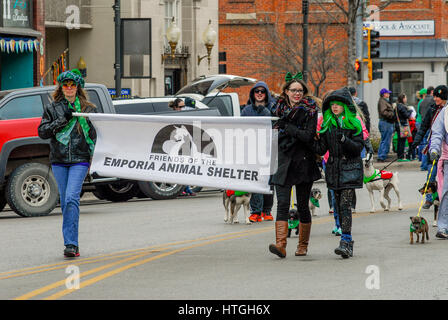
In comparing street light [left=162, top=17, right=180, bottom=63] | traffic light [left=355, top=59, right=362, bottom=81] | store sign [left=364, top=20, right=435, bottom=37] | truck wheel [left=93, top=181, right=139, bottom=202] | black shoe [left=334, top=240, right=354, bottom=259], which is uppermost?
store sign [left=364, top=20, right=435, bottom=37]

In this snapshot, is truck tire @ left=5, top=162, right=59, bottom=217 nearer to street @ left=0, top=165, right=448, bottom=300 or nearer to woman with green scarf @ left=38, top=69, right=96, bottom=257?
street @ left=0, top=165, right=448, bottom=300

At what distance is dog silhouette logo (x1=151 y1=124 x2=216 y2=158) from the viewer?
1161cm

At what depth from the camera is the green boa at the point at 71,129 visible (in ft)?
36.5

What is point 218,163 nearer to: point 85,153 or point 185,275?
point 85,153

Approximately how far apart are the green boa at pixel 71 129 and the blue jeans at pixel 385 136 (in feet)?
57.6

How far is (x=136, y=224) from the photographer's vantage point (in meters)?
15.1

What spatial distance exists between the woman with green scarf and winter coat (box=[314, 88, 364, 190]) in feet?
8.50

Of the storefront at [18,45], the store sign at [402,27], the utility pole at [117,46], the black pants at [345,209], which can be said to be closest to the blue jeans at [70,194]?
the black pants at [345,209]

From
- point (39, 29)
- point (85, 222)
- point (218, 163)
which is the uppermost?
point (39, 29)

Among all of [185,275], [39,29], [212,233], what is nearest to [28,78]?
[39,29]

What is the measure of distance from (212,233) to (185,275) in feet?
13.4

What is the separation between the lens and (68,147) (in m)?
11.1

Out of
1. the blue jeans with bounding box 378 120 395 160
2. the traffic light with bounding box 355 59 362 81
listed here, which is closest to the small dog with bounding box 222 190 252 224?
the blue jeans with bounding box 378 120 395 160

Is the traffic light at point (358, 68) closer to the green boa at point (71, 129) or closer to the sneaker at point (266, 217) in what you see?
the sneaker at point (266, 217)
